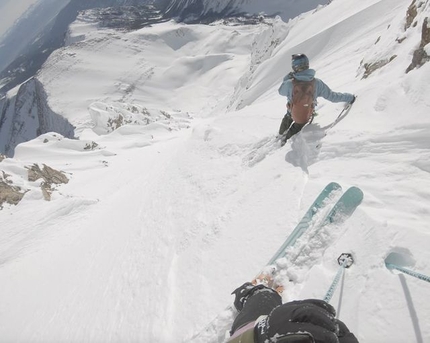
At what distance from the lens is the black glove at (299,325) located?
5.78 ft

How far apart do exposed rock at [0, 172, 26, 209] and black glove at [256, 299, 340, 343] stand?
15.6 metres

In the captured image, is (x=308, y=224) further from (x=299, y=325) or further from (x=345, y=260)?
(x=299, y=325)

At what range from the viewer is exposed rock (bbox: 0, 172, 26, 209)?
15.0 m

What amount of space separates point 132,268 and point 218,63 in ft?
428

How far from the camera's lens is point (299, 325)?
1832mm

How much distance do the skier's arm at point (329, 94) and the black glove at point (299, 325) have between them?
4.52 m

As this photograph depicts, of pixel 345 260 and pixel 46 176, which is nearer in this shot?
pixel 345 260

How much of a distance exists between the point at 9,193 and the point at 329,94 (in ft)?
50.6

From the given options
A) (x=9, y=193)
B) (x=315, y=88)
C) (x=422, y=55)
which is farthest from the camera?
(x=9, y=193)

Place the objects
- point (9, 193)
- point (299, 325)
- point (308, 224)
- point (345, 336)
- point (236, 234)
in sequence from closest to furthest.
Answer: point (299, 325)
point (345, 336)
point (308, 224)
point (236, 234)
point (9, 193)

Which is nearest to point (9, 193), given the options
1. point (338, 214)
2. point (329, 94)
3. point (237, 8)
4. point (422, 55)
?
point (329, 94)

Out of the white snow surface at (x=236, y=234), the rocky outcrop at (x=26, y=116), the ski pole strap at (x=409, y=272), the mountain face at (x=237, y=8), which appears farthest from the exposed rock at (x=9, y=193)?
the mountain face at (x=237, y=8)

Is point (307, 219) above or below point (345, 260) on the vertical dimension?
below

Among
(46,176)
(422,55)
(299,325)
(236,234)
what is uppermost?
(299,325)
